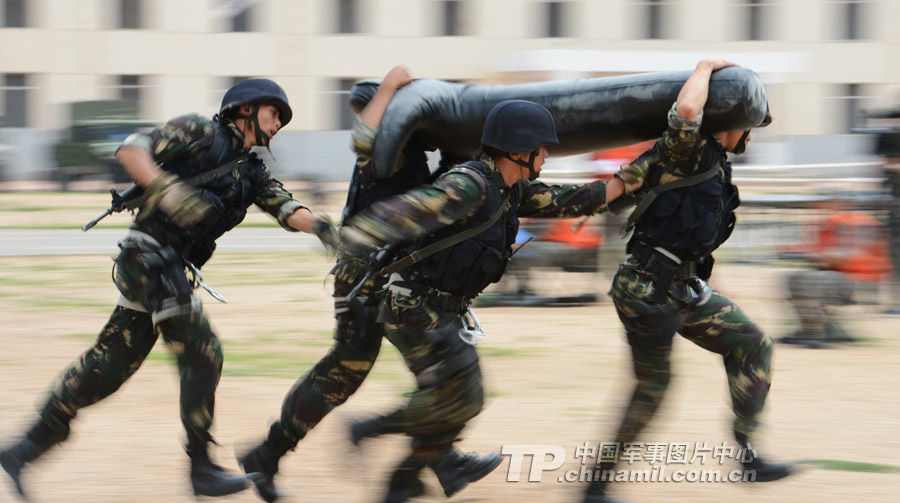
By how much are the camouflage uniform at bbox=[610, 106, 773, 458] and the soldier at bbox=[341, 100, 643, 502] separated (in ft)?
1.17

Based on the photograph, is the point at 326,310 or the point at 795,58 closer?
the point at 326,310

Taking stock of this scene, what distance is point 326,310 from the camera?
11.1 metres

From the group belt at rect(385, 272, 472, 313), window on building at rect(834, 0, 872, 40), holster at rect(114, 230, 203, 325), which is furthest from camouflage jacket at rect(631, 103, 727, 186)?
window on building at rect(834, 0, 872, 40)

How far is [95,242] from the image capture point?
16.4 metres

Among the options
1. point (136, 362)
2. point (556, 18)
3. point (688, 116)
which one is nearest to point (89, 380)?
point (136, 362)

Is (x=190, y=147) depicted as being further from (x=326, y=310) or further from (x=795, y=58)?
(x=795, y=58)

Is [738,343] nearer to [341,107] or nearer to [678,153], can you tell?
[678,153]

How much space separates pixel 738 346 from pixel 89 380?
8.87ft

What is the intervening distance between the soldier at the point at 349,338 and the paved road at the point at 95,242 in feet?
30.4

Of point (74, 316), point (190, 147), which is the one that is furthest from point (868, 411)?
point (74, 316)

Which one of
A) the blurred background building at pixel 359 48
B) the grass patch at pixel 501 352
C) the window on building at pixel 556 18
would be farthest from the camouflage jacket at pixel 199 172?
the window on building at pixel 556 18

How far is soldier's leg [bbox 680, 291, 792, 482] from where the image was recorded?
206 inches

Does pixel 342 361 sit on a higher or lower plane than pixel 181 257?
lower

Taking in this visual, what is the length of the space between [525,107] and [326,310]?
6.58 meters
